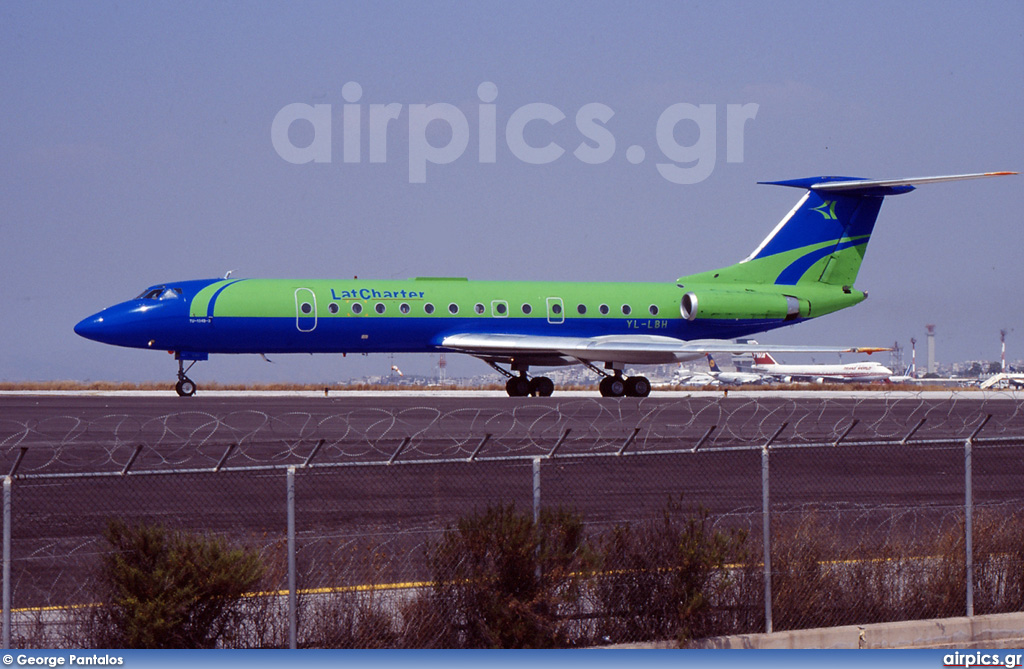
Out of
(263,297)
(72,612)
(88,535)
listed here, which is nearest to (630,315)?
(263,297)

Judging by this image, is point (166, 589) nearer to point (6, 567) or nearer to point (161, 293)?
point (6, 567)

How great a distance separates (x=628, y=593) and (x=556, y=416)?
19071 millimetres

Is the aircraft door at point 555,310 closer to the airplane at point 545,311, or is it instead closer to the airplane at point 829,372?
the airplane at point 545,311

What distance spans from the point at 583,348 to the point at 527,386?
2566mm

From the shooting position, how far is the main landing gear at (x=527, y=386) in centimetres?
3922

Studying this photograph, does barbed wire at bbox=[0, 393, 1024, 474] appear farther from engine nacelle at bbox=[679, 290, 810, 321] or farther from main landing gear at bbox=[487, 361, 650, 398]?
engine nacelle at bbox=[679, 290, 810, 321]

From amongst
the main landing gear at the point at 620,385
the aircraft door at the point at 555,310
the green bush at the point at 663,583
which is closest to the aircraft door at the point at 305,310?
the aircraft door at the point at 555,310

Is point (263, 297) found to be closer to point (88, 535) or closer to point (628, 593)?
point (88, 535)

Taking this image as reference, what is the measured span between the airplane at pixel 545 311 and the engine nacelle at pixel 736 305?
0.16 ft

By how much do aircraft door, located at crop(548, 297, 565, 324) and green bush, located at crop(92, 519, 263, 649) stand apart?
3095cm

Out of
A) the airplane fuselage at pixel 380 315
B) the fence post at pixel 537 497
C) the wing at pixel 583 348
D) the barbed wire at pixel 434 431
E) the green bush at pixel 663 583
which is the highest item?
the airplane fuselage at pixel 380 315

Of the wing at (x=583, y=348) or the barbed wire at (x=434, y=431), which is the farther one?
the wing at (x=583, y=348)

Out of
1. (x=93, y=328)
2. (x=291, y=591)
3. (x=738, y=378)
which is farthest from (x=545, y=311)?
(x=738, y=378)

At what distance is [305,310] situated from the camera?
1425 inches
